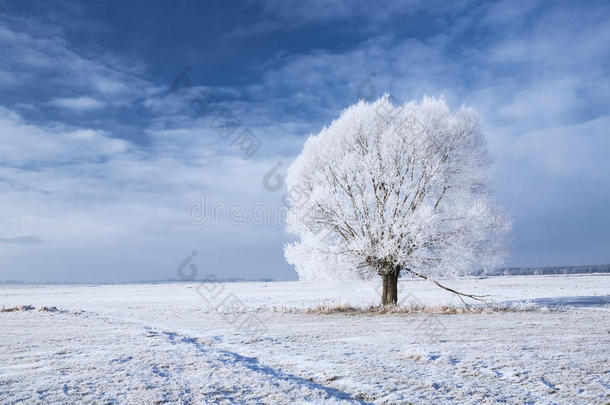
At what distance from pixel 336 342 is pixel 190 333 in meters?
6.25

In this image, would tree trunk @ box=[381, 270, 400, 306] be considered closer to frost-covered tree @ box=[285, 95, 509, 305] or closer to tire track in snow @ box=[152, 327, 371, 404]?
frost-covered tree @ box=[285, 95, 509, 305]

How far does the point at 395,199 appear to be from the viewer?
925 inches

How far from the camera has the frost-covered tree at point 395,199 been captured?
901 inches

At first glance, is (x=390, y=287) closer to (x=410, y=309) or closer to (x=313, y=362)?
(x=410, y=309)

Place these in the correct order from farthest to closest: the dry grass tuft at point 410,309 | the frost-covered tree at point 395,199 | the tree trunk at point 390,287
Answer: the tree trunk at point 390,287
the dry grass tuft at point 410,309
the frost-covered tree at point 395,199

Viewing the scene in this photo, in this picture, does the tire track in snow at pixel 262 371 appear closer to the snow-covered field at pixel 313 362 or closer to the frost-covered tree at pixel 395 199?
the snow-covered field at pixel 313 362

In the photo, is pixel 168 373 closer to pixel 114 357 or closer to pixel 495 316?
pixel 114 357

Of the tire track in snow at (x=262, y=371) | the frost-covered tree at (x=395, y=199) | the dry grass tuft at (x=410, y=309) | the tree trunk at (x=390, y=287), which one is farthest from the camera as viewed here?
the tree trunk at (x=390, y=287)

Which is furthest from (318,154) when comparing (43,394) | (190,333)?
(43,394)

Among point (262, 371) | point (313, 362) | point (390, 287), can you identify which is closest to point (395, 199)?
point (390, 287)

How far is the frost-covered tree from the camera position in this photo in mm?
22875

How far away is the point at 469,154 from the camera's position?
24.1 meters

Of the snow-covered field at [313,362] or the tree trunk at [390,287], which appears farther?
the tree trunk at [390,287]

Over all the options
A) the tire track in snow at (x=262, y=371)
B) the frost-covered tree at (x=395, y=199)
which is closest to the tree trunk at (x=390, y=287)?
the frost-covered tree at (x=395, y=199)
